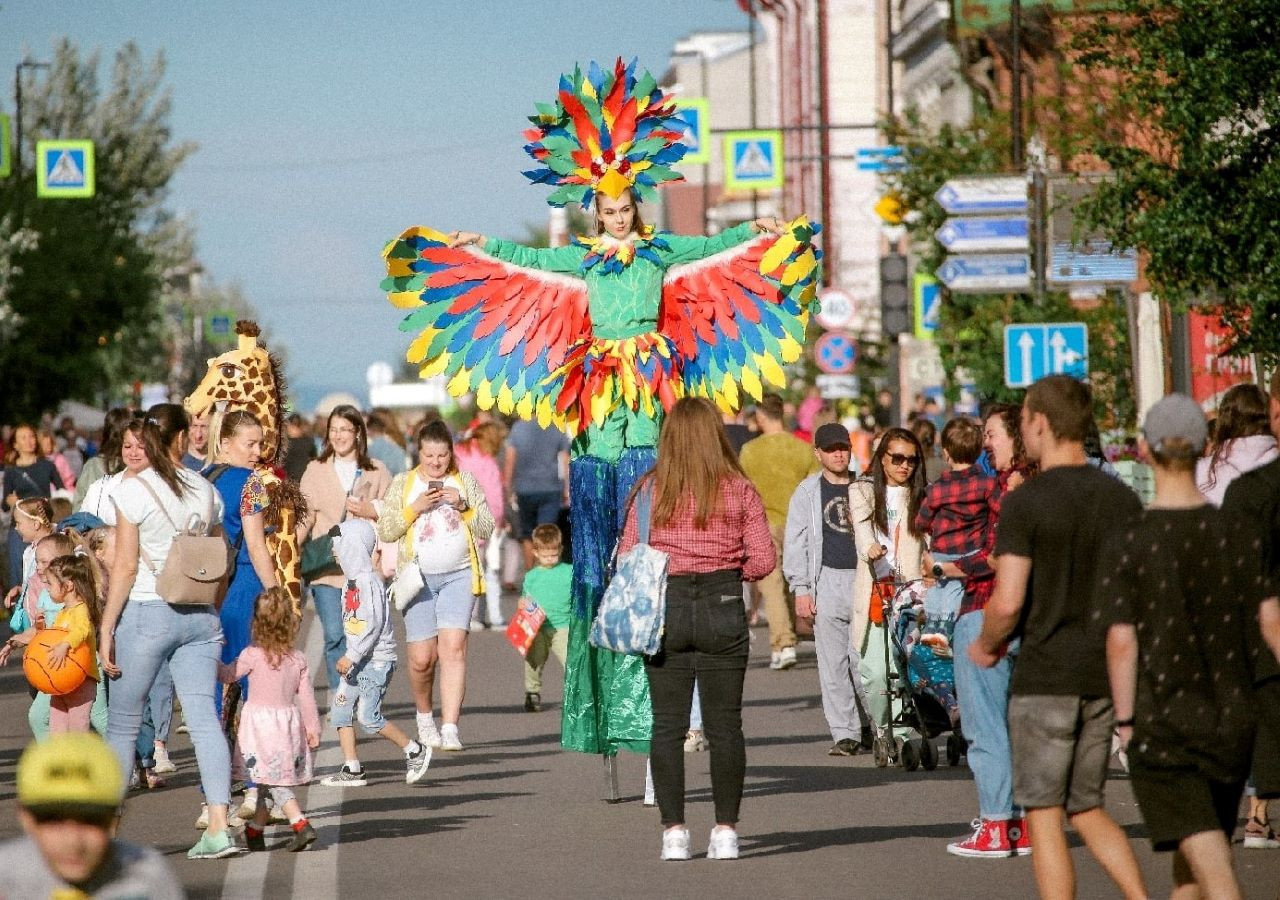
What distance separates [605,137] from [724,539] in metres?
2.83

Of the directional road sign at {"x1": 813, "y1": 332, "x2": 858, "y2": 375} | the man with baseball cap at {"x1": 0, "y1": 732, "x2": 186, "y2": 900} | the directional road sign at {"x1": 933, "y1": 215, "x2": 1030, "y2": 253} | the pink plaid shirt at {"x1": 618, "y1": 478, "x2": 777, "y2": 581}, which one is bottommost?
the man with baseball cap at {"x1": 0, "y1": 732, "x2": 186, "y2": 900}

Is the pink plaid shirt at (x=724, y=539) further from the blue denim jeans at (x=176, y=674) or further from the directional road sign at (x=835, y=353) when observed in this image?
the directional road sign at (x=835, y=353)

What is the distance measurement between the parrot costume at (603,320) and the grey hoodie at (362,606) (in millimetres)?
1336

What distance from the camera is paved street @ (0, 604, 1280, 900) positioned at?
9.23m

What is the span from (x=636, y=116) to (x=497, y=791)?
10.8 feet

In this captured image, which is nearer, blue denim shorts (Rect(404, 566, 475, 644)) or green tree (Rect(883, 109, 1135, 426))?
blue denim shorts (Rect(404, 566, 475, 644))

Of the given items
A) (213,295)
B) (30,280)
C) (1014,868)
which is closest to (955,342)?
(1014,868)

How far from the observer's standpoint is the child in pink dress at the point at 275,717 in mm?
10023

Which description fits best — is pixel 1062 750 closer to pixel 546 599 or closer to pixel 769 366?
pixel 769 366

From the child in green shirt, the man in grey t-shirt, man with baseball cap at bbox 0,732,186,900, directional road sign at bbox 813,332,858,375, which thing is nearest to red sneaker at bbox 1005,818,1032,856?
man with baseball cap at bbox 0,732,186,900

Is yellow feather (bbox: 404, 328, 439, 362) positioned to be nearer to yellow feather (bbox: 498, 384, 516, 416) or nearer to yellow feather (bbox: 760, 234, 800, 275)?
yellow feather (bbox: 498, 384, 516, 416)

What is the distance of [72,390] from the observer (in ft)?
170

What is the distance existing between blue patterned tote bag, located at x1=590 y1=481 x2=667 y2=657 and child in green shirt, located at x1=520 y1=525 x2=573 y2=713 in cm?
623

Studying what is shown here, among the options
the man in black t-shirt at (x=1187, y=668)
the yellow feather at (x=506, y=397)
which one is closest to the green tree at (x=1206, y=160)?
the yellow feather at (x=506, y=397)
